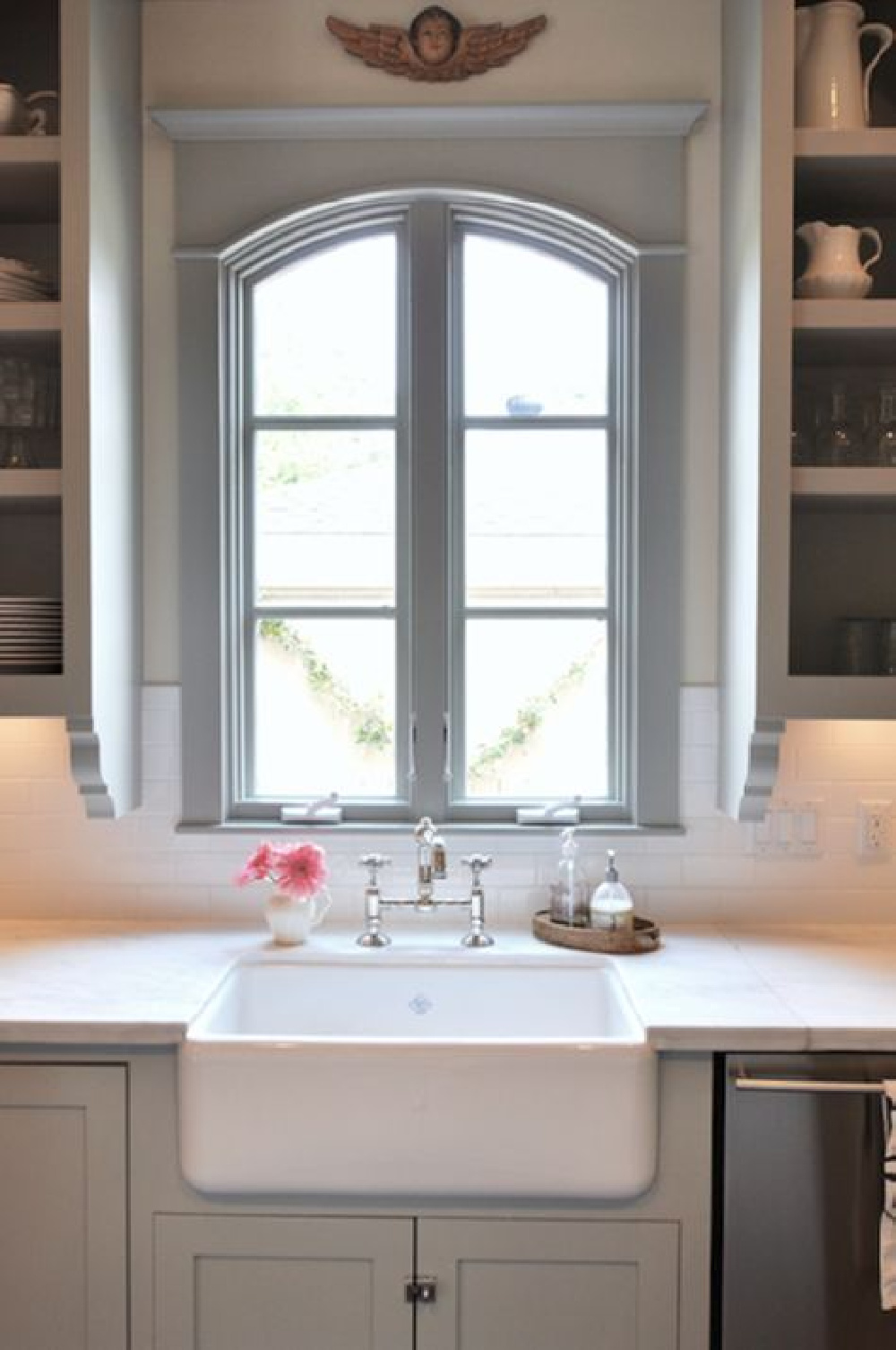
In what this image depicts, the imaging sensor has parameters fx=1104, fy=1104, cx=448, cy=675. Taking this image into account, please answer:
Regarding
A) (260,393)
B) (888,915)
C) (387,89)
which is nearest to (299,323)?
(260,393)

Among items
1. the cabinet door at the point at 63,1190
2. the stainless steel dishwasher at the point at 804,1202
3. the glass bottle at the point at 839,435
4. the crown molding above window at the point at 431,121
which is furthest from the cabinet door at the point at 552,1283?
the crown molding above window at the point at 431,121

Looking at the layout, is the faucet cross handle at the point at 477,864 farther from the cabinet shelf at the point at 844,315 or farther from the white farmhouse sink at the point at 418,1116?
the cabinet shelf at the point at 844,315

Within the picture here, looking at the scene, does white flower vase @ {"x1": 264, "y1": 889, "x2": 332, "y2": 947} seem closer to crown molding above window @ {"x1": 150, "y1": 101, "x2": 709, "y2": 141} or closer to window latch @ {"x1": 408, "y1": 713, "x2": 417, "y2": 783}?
window latch @ {"x1": 408, "y1": 713, "x2": 417, "y2": 783}

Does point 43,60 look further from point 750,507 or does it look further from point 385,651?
point 750,507

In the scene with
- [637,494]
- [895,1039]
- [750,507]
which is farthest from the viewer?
[637,494]

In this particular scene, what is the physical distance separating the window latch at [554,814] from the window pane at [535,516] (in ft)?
1.47

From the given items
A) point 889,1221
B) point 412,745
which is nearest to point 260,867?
point 412,745

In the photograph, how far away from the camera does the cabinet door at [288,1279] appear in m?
1.79

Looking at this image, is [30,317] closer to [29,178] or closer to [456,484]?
[29,178]

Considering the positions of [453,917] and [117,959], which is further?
[453,917]

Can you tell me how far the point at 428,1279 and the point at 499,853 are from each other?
2.90ft

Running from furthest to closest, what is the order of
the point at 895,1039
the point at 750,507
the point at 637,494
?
the point at 637,494 → the point at 750,507 → the point at 895,1039

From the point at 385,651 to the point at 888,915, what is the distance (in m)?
1.26

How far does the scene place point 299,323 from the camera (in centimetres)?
253
